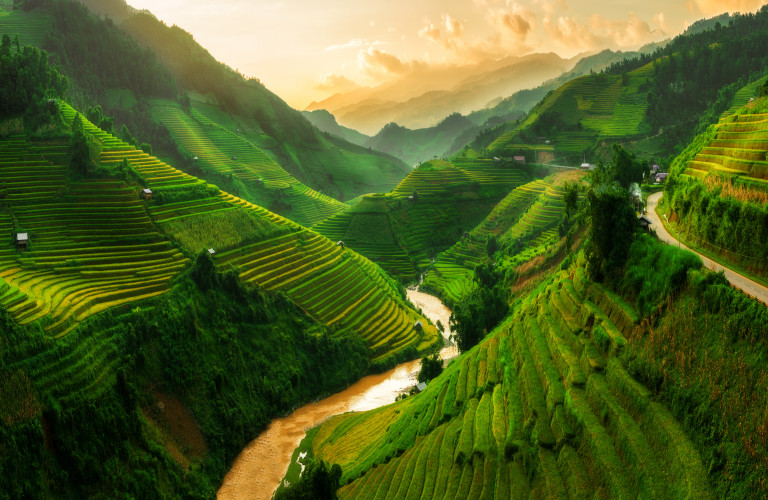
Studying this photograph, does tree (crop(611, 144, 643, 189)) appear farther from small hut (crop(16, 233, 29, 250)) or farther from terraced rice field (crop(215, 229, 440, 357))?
small hut (crop(16, 233, 29, 250))

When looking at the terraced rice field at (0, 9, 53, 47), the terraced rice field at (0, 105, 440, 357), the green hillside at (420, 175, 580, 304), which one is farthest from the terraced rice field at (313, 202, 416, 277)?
the terraced rice field at (0, 9, 53, 47)

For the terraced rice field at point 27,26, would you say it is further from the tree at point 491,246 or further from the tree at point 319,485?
the tree at point 319,485

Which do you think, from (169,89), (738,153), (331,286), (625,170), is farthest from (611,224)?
(169,89)

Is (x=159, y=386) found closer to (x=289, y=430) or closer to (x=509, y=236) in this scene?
(x=289, y=430)

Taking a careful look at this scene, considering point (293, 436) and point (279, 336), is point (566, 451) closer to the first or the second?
point (293, 436)

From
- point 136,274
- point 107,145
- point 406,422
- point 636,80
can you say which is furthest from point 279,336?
point 636,80

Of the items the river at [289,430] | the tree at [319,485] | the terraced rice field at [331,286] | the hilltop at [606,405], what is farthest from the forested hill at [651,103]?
the tree at [319,485]
